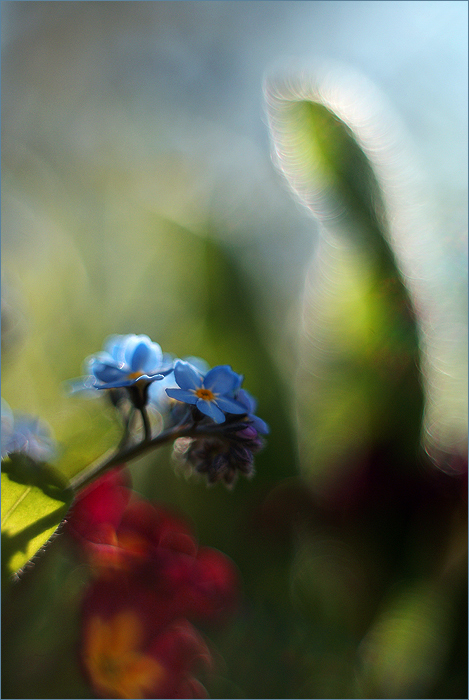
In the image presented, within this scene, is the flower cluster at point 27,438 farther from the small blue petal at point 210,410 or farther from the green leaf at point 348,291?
the green leaf at point 348,291

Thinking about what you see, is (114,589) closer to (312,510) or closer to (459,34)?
(312,510)

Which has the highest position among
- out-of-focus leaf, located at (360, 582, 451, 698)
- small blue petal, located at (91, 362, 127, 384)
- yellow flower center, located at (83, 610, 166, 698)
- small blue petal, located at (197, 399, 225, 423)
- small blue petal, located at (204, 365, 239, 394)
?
small blue petal, located at (204, 365, 239, 394)

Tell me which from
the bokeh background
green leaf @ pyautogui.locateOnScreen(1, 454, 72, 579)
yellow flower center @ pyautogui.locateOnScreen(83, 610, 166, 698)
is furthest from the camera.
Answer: the bokeh background

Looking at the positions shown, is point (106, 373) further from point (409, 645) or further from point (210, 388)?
point (409, 645)

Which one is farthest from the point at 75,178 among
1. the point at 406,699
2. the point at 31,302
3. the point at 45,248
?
the point at 406,699

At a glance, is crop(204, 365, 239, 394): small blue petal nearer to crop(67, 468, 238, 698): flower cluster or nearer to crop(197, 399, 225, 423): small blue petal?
crop(197, 399, 225, 423): small blue petal

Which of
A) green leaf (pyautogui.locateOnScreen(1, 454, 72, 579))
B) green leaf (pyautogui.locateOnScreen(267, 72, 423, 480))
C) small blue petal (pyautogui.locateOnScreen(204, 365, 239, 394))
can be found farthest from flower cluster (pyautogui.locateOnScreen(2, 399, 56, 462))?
green leaf (pyautogui.locateOnScreen(267, 72, 423, 480))

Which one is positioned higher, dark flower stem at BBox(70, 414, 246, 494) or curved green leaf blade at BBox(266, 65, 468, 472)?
curved green leaf blade at BBox(266, 65, 468, 472)
